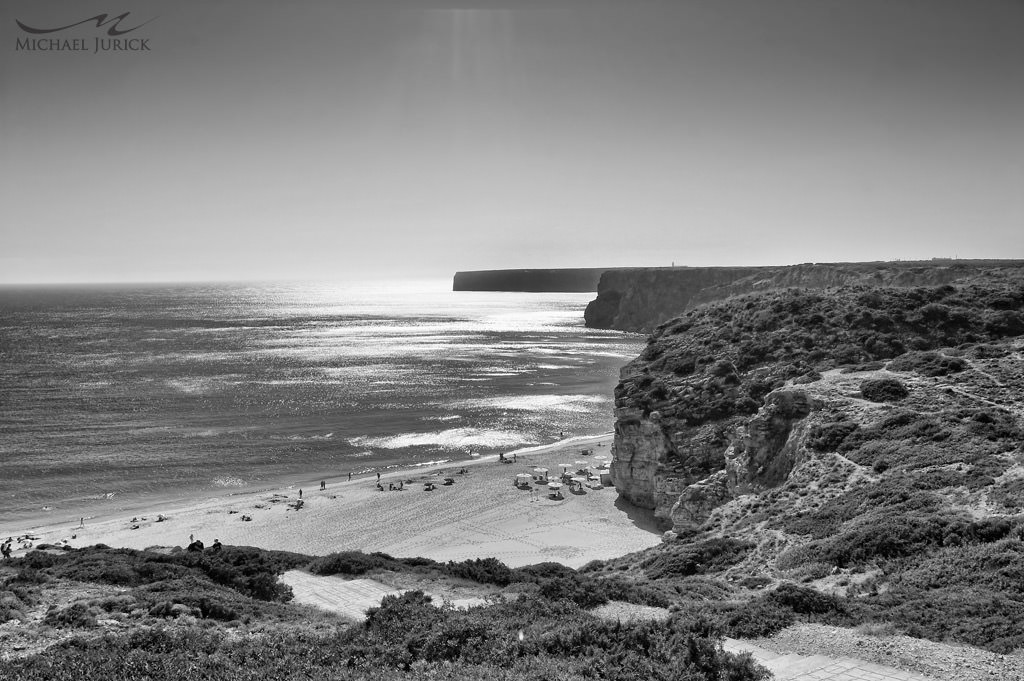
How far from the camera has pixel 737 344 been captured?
122ft

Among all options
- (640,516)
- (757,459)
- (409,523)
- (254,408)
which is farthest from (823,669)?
(254,408)

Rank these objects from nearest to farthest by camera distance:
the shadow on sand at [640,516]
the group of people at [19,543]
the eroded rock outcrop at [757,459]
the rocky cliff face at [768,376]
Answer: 1. the eroded rock outcrop at [757,459]
2. the rocky cliff face at [768,376]
3. the group of people at [19,543]
4. the shadow on sand at [640,516]

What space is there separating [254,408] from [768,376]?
1872 inches

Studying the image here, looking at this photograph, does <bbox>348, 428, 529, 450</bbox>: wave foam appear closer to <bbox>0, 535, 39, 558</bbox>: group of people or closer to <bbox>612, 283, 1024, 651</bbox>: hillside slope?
<bbox>612, 283, 1024, 651</bbox>: hillside slope

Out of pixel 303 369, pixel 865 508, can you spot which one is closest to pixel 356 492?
pixel 865 508

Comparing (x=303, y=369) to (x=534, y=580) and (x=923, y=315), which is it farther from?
(x=534, y=580)

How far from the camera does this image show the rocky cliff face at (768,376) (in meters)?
26.1

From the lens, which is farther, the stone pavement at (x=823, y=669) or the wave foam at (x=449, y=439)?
the wave foam at (x=449, y=439)

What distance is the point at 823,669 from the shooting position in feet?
32.7

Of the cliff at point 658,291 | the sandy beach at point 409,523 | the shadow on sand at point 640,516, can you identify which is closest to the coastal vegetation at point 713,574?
the shadow on sand at point 640,516

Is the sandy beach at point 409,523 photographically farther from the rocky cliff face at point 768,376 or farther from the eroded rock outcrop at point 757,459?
the eroded rock outcrop at point 757,459

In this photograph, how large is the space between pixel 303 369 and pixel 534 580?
255ft

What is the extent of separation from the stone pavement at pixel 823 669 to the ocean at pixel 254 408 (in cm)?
3787

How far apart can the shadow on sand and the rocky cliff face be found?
0.47m
